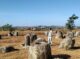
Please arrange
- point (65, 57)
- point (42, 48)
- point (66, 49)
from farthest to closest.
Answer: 1. point (66, 49)
2. point (65, 57)
3. point (42, 48)

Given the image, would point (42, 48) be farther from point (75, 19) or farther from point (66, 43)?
point (75, 19)

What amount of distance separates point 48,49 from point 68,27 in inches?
2457

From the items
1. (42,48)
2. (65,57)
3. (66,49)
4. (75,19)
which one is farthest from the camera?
(75,19)

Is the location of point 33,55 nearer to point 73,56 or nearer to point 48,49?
point 48,49

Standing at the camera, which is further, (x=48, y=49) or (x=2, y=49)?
(x=2, y=49)

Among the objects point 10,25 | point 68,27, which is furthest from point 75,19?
point 10,25

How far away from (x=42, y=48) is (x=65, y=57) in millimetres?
2667

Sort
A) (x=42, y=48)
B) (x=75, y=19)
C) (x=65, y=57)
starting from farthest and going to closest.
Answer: (x=75, y=19) → (x=65, y=57) → (x=42, y=48)

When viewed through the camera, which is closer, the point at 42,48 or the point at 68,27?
the point at 42,48

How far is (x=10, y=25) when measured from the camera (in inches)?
3295

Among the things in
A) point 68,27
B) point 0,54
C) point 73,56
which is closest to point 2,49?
point 0,54

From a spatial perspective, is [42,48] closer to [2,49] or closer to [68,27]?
[2,49]

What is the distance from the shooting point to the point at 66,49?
2311cm

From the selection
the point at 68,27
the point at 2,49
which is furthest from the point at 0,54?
the point at 68,27
